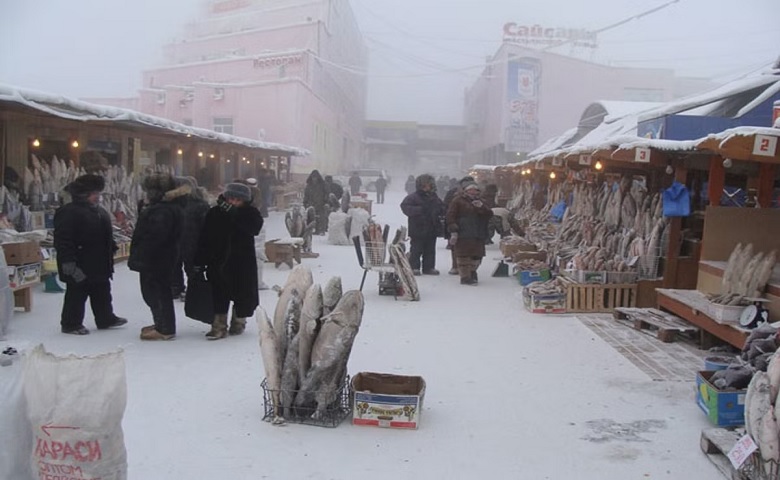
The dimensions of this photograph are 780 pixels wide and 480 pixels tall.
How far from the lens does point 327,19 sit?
38.3 metres

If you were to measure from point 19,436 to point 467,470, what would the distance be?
7.67 ft

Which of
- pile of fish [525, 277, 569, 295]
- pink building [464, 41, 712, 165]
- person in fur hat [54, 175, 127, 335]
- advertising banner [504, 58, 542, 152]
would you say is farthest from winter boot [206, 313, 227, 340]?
advertising banner [504, 58, 542, 152]

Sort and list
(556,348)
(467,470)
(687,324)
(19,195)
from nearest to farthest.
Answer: (467,470) < (556,348) < (687,324) < (19,195)

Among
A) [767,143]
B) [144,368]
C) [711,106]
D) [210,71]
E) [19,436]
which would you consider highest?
[210,71]

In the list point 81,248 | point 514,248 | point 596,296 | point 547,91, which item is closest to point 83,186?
point 81,248

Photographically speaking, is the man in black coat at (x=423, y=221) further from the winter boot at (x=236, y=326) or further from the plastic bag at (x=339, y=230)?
the winter boot at (x=236, y=326)

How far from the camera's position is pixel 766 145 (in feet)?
18.5

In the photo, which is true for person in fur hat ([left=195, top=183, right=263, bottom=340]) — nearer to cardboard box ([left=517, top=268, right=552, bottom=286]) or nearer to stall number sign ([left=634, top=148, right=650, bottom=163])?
stall number sign ([left=634, top=148, right=650, bottom=163])

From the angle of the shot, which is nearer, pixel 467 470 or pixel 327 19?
pixel 467 470

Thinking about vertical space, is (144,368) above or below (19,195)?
below

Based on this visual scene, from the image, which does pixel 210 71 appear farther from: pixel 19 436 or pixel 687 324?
pixel 19 436

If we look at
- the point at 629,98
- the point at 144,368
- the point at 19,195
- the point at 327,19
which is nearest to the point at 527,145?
the point at 629,98

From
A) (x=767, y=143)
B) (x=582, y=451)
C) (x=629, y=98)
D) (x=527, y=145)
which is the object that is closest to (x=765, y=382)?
(x=582, y=451)

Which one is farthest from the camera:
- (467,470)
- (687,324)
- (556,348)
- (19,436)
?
(687,324)
